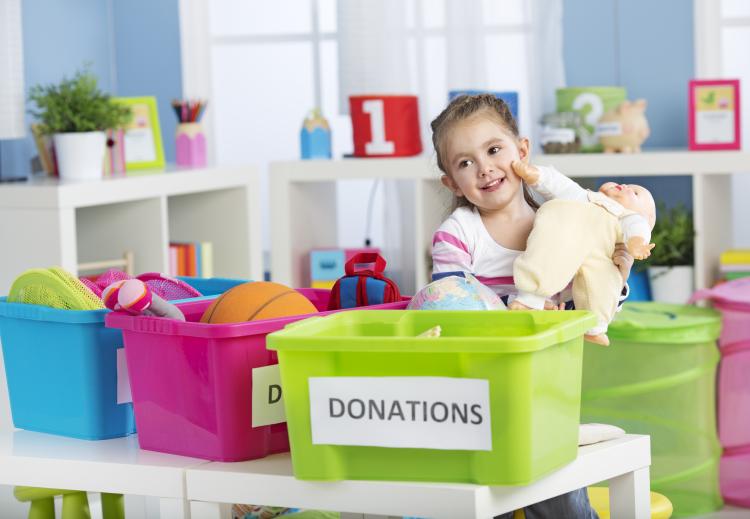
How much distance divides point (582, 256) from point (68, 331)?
682 mm

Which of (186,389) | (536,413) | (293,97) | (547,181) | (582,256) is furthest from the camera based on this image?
(293,97)

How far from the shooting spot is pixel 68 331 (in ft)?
5.12

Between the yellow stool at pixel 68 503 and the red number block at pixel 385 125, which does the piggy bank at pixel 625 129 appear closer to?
the red number block at pixel 385 125

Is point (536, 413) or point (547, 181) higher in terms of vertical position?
point (547, 181)

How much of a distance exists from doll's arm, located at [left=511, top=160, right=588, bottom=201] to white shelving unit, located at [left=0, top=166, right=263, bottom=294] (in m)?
1.51

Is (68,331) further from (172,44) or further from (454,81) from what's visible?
(172,44)

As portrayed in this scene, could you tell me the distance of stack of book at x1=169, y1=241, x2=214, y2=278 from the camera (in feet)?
11.4

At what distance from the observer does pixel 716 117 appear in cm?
334

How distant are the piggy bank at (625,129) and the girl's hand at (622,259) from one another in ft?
6.18

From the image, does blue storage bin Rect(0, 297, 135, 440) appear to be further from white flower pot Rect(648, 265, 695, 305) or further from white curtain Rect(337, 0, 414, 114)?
white curtain Rect(337, 0, 414, 114)

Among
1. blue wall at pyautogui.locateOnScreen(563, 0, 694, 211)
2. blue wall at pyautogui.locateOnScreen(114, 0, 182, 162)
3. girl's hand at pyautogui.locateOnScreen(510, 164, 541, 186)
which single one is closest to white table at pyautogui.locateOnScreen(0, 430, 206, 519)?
girl's hand at pyautogui.locateOnScreen(510, 164, 541, 186)

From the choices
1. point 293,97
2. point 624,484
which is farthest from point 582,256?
point 293,97

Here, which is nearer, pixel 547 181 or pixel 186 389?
pixel 186 389

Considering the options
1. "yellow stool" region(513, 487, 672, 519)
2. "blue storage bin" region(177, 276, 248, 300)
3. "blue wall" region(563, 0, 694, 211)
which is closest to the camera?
"yellow stool" region(513, 487, 672, 519)
